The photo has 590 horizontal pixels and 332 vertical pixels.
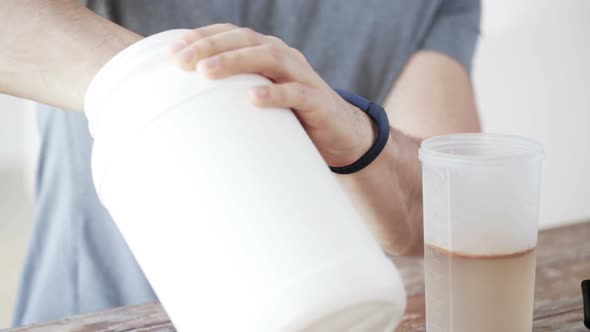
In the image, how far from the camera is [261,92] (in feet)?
1.58

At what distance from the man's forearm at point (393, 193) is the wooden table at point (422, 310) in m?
0.06

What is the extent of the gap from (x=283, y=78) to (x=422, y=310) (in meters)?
0.32

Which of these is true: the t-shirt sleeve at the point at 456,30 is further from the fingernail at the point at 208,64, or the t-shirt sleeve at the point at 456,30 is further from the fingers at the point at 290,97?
the fingernail at the point at 208,64

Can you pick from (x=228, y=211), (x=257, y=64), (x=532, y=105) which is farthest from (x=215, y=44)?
(x=532, y=105)

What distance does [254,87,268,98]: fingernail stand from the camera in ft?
1.57

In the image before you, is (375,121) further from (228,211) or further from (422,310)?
(228,211)

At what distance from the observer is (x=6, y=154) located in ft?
9.05

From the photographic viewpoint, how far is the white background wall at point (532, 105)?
110 inches

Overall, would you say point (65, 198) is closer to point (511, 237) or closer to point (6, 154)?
point (511, 237)

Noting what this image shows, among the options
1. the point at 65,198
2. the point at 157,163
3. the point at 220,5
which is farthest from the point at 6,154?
the point at 157,163

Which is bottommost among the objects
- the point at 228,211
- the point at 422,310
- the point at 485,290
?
the point at 422,310

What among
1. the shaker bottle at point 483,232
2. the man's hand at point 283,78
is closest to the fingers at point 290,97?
the man's hand at point 283,78

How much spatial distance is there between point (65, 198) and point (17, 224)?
189cm

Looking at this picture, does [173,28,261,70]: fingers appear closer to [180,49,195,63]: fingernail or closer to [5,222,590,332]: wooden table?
[180,49,195,63]: fingernail
